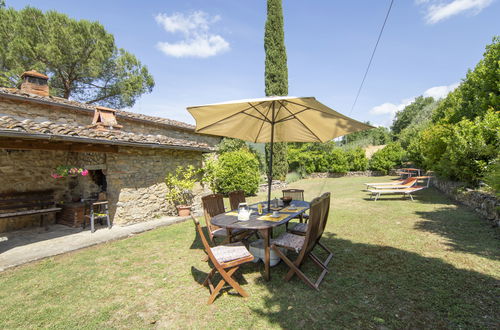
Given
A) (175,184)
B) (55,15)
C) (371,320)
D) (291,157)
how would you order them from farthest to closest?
(291,157) < (55,15) < (175,184) < (371,320)

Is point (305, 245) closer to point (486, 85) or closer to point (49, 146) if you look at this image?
point (49, 146)

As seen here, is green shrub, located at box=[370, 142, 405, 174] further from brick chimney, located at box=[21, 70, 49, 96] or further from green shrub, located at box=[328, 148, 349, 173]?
brick chimney, located at box=[21, 70, 49, 96]

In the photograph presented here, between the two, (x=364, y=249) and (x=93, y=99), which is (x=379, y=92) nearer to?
(x=364, y=249)

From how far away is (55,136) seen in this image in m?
4.25

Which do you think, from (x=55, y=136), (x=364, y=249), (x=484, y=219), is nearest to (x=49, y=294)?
(x=55, y=136)

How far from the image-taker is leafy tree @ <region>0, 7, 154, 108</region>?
1244 cm

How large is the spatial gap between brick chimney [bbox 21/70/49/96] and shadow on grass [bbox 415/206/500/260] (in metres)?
13.0

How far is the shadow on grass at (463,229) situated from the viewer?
4.11 meters

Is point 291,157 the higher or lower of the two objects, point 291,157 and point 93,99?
the lower

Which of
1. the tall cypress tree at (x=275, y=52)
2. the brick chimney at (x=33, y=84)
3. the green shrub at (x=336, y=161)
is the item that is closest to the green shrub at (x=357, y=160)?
the green shrub at (x=336, y=161)

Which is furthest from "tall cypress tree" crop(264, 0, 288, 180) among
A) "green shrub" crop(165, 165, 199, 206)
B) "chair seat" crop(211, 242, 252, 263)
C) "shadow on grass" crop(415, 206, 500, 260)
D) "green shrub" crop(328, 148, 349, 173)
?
"chair seat" crop(211, 242, 252, 263)

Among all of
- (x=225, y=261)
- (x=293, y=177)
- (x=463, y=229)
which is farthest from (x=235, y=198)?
(x=293, y=177)

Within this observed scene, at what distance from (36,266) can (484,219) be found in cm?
963

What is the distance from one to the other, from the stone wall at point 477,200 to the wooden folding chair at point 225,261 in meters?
5.66
